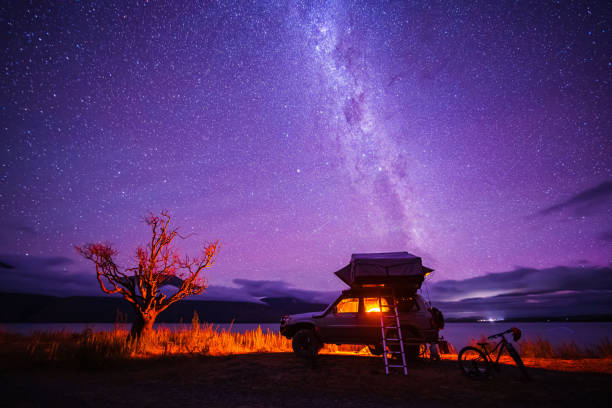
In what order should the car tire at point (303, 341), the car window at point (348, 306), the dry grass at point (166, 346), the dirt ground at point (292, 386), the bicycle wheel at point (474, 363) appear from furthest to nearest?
1. the dry grass at point (166, 346)
2. the car window at point (348, 306)
3. the car tire at point (303, 341)
4. the bicycle wheel at point (474, 363)
5. the dirt ground at point (292, 386)

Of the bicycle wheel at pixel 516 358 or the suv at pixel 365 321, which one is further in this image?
the suv at pixel 365 321

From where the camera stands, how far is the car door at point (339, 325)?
9195 millimetres

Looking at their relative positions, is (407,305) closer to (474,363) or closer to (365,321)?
(365,321)

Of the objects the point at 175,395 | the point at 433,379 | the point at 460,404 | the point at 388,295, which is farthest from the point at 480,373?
the point at 175,395

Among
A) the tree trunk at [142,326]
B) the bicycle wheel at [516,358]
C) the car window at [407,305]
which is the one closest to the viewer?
the bicycle wheel at [516,358]

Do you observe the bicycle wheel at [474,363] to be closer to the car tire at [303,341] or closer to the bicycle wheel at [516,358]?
the bicycle wheel at [516,358]

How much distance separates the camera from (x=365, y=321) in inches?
360

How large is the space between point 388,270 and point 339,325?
7.69ft

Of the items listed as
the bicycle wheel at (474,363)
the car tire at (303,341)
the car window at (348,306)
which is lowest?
the bicycle wheel at (474,363)

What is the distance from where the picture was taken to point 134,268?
12.7m

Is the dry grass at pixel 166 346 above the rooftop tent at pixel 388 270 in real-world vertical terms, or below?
below

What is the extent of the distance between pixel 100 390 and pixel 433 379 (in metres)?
7.85

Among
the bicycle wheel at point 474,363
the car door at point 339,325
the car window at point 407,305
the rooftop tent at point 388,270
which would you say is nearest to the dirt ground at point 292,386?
the bicycle wheel at point 474,363

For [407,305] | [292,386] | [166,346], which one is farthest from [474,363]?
[166,346]
